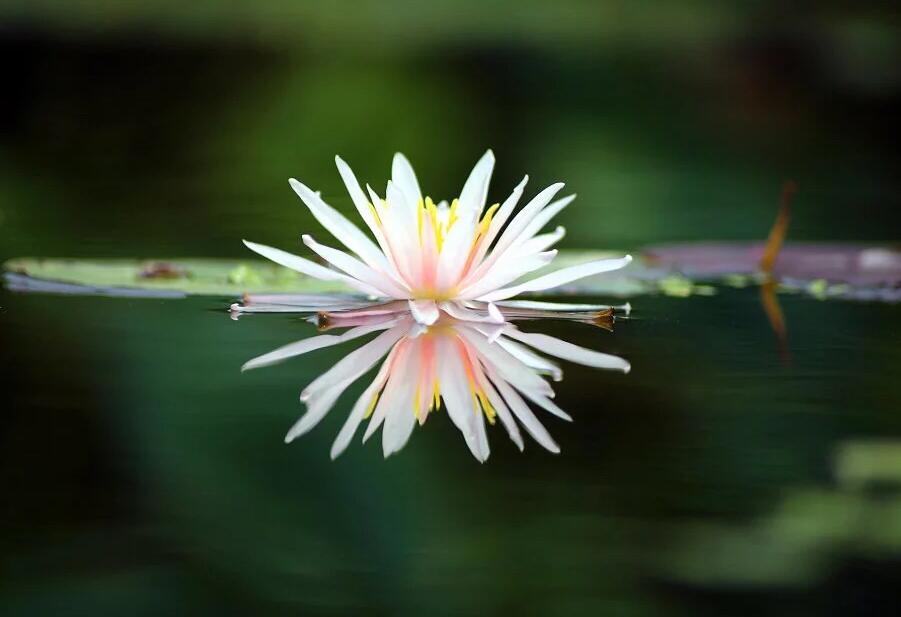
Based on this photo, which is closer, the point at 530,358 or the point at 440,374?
the point at 440,374

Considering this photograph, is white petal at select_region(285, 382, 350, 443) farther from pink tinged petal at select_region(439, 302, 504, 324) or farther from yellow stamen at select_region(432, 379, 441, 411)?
pink tinged petal at select_region(439, 302, 504, 324)

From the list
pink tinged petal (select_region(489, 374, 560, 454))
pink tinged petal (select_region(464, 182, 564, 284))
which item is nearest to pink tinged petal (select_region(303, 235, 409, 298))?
pink tinged petal (select_region(464, 182, 564, 284))

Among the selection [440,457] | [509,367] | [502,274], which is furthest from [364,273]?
[440,457]

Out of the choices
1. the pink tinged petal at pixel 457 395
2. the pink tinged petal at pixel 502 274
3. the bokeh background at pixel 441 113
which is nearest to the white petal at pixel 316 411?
the pink tinged petal at pixel 457 395

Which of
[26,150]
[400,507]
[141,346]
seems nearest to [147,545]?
[400,507]

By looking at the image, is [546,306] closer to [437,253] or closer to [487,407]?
[437,253]
